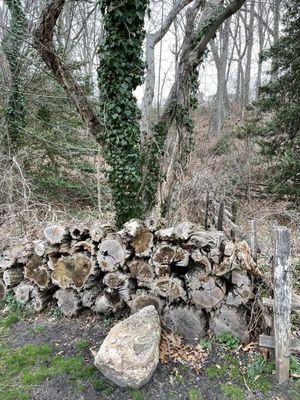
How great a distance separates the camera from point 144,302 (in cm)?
337

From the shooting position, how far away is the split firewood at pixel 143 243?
338 cm

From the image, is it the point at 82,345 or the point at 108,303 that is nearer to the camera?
the point at 82,345

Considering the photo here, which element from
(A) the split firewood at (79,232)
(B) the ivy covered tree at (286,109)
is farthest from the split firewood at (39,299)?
(B) the ivy covered tree at (286,109)

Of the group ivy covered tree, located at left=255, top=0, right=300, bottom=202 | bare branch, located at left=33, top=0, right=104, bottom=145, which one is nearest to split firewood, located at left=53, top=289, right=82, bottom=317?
bare branch, located at left=33, top=0, right=104, bottom=145

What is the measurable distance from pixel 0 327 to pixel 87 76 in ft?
22.2

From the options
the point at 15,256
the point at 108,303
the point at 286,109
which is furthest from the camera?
the point at 286,109

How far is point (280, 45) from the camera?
788 centimetres

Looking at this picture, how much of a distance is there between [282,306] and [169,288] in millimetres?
1164

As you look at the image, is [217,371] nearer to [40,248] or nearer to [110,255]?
[110,255]

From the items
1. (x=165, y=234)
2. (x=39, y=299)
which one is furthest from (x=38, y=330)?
(x=165, y=234)

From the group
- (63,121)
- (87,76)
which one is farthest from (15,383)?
(87,76)

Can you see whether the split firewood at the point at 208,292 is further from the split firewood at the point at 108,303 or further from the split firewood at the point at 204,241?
the split firewood at the point at 108,303

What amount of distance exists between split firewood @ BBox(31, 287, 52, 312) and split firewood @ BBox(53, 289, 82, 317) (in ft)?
0.85

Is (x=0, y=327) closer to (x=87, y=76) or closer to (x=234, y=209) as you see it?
(x=234, y=209)
